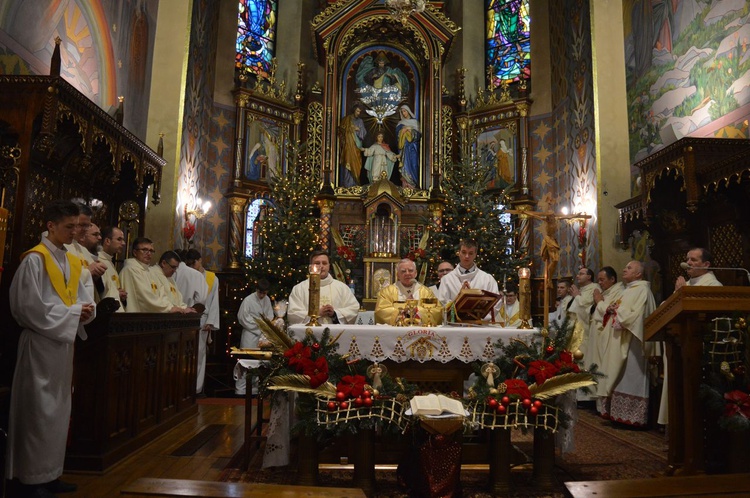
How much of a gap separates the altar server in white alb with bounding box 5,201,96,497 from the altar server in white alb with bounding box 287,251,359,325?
2.02 m

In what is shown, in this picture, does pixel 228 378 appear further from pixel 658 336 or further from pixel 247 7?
pixel 247 7

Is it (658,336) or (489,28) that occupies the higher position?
(489,28)

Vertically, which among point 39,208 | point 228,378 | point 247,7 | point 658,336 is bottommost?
point 228,378

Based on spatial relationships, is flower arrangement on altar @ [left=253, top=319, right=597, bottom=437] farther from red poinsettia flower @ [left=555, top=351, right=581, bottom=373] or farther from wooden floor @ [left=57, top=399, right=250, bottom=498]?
wooden floor @ [left=57, top=399, right=250, bottom=498]

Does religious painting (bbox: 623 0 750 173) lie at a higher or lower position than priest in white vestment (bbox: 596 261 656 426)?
higher

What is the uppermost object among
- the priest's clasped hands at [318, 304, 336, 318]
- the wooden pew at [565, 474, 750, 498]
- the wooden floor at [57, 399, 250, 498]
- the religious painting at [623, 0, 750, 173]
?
the religious painting at [623, 0, 750, 173]

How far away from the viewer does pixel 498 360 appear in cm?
465

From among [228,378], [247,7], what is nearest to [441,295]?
[228,378]

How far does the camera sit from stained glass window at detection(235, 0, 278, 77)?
1480cm

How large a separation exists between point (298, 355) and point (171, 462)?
1.80 metres

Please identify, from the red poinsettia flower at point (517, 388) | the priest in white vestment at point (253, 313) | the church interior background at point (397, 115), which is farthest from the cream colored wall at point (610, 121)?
the red poinsettia flower at point (517, 388)

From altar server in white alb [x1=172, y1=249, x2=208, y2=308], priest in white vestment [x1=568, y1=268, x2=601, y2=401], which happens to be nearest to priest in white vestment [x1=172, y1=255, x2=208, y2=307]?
altar server in white alb [x1=172, y1=249, x2=208, y2=308]

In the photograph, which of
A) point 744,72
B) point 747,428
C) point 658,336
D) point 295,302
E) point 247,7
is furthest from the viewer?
point 247,7

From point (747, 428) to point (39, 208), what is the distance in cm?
718
